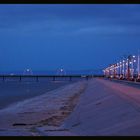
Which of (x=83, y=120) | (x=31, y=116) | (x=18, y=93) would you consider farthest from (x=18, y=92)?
(x=83, y=120)

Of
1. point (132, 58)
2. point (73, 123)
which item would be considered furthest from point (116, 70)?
point (73, 123)

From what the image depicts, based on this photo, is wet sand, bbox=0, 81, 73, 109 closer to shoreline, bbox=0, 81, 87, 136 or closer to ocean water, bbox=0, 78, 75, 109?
ocean water, bbox=0, 78, 75, 109

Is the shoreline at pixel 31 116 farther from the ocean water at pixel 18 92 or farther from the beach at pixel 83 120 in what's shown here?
the ocean water at pixel 18 92

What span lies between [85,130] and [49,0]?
12792 mm

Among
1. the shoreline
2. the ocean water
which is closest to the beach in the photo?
the shoreline

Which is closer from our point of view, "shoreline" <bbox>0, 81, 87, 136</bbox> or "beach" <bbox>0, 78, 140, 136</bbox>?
"beach" <bbox>0, 78, 140, 136</bbox>

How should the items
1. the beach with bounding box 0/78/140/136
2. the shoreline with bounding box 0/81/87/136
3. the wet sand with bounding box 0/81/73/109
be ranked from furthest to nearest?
the wet sand with bounding box 0/81/73/109 < the shoreline with bounding box 0/81/87/136 < the beach with bounding box 0/78/140/136

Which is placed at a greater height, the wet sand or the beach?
the beach

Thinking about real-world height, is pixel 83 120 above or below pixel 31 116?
above

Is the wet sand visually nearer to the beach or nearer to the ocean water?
the ocean water

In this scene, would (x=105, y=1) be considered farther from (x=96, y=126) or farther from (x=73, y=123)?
(x=73, y=123)

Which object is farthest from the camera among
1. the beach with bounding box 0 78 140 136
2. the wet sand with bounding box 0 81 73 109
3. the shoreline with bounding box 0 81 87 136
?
the wet sand with bounding box 0 81 73 109

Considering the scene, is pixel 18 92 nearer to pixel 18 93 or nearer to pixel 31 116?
pixel 18 93

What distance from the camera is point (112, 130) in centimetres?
1455
